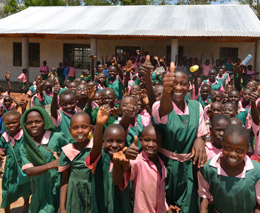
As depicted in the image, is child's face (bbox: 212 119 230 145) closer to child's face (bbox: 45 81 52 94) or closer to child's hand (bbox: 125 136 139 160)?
child's hand (bbox: 125 136 139 160)

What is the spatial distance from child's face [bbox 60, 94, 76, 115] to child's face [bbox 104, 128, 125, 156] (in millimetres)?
1327

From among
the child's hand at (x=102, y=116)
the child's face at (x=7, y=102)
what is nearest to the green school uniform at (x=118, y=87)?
the child's face at (x=7, y=102)

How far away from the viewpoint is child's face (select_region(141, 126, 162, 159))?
7.06 feet

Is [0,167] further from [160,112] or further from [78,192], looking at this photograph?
[160,112]

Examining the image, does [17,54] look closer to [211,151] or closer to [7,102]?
[7,102]

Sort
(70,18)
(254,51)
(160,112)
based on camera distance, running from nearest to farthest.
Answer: (160,112)
(254,51)
(70,18)

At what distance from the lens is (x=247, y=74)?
9.65 meters

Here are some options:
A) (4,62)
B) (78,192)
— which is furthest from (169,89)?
(4,62)

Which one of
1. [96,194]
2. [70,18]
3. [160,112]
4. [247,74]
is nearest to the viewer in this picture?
[160,112]

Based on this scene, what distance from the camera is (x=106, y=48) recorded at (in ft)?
43.2

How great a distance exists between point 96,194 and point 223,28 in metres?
8.88

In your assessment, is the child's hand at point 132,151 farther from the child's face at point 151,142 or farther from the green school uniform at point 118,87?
the green school uniform at point 118,87

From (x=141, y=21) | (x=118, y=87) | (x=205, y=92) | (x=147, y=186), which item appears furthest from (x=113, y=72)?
(x=141, y=21)

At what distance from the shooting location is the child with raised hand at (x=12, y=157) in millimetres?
3047
